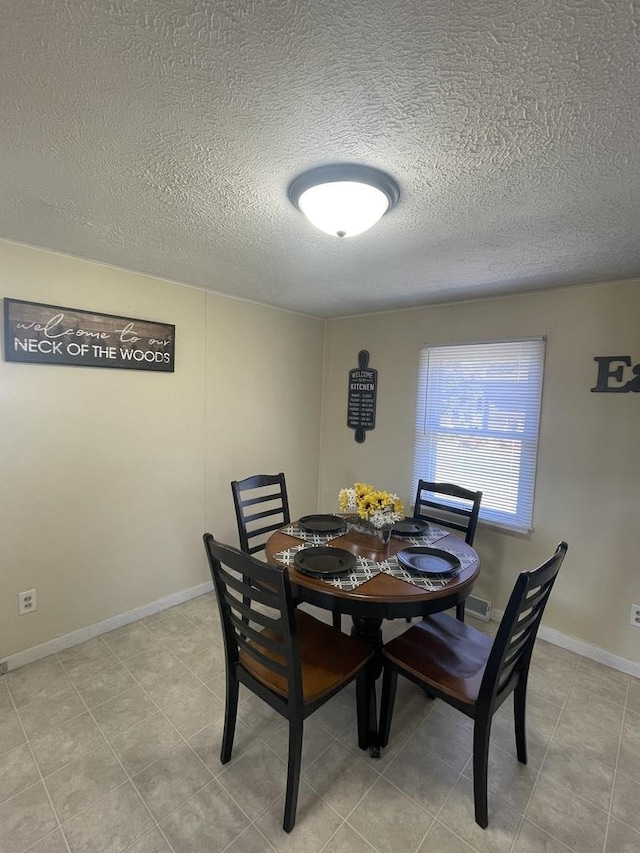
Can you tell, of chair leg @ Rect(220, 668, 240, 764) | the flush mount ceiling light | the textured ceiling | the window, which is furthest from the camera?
the window

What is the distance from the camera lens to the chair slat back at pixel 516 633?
1309mm

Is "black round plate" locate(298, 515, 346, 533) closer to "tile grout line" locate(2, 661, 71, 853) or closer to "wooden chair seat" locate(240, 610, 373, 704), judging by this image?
"wooden chair seat" locate(240, 610, 373, 704)

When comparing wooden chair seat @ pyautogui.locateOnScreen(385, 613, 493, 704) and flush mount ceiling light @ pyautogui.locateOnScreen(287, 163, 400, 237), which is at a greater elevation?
flush mount ceiling light @ pyautogui.locateOnScreen(287, 163, 400, 237)

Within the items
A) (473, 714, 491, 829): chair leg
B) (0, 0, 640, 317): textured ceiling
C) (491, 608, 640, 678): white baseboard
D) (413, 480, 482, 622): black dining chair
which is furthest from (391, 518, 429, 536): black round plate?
(0, 0, 640, 317): textured ceiling

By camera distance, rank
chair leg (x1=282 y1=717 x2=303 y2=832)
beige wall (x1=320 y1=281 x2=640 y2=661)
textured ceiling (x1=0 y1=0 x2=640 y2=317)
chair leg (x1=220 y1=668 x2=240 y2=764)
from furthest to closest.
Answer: beige wall (x1=320 y1=281 x2=640 y2=661) → chair leg (x1=220 y1=668 x2=240 y2=764) → chair leg (x1=282 y1=717 x2=303 y2=832) → textured ceiling (x1=0 y1=0 x2=640 y2=317)

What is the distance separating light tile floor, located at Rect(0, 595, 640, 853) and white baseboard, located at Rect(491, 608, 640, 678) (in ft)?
0.29

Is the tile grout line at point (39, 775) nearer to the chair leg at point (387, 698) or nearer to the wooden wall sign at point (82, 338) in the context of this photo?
the chair leg at point (387, 698)

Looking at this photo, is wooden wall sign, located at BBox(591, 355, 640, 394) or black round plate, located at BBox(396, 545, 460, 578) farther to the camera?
wooden wall sign, located at BBox(591, 355, 640, 394)

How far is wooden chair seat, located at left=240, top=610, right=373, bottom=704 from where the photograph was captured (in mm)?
1494

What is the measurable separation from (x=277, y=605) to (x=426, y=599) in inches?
25.2

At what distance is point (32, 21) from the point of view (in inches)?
30.8

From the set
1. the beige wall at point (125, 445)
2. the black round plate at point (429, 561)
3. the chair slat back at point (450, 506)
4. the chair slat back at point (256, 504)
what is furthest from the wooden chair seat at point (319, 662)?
the beige wall at point (125, 445)

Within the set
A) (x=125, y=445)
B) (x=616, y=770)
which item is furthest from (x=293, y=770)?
(x=125, y=445)

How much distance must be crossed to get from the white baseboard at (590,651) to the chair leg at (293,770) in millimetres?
2032
